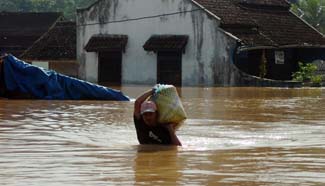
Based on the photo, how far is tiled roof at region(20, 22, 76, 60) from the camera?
38.7m

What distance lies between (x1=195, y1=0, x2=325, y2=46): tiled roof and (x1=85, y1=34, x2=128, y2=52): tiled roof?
459cm

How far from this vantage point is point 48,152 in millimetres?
7703

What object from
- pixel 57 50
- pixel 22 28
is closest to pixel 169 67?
pixel 57 50

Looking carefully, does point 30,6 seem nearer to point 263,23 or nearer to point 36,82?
point 263,23

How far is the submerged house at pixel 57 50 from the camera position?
38.7 metres

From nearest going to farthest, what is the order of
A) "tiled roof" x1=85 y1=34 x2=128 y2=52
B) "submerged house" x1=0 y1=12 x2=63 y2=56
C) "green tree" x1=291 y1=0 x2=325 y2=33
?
"tiled roof" x1=85 y1=34 x2=128 y2=52, "submerged house" x1=0 y1=12 x2=63 y2=56, "green tree" x1=291 y1=0 x2=325 y2=33

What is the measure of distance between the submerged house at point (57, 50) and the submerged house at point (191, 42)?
188 cm

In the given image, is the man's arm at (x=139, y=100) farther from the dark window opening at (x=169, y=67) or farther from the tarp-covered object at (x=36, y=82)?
the dark window opening at (x=169, y=67)

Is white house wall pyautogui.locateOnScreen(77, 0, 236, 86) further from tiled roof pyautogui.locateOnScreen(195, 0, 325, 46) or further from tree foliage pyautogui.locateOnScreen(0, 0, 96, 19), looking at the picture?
tree foliage pyautogui.locateOnScreen(0, 0, 96, 19)

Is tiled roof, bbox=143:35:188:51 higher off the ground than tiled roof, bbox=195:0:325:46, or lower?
lower

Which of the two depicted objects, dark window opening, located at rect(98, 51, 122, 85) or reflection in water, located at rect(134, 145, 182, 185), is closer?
reflection in water, located at rect(134, 145, 182, 185)

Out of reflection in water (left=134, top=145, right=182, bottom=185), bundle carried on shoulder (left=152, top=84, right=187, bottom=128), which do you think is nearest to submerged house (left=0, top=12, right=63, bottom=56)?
bundle carried on shoulder (left=152, top=84, right=187, bottom=128)

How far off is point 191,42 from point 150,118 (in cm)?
2515

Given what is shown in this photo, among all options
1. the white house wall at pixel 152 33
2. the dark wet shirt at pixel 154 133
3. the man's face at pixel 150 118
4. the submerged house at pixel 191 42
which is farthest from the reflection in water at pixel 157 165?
the white house wall at pixel 152 33
